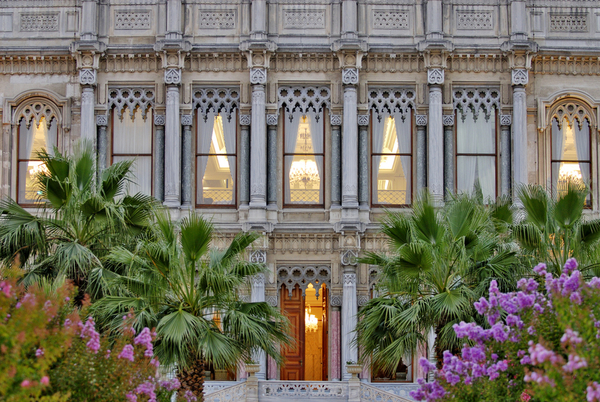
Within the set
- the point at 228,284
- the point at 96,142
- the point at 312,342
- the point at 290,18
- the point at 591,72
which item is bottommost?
the point at 312,342

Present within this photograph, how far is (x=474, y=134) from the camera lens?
2336 centimetres

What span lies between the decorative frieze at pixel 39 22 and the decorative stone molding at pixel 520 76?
12610 mm

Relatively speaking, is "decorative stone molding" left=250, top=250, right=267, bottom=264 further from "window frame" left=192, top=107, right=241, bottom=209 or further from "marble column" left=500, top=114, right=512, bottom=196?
"marble column" left=500, top=114, right=512, bottom=196

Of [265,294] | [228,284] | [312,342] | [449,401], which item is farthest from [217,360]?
[312,342]

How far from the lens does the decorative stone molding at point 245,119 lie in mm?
22891

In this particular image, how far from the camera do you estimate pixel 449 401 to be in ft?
35.6

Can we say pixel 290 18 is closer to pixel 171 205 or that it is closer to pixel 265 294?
pixel 171 205

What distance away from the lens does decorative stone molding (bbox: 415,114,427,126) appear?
23000 mm

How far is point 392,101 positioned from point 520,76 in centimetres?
348

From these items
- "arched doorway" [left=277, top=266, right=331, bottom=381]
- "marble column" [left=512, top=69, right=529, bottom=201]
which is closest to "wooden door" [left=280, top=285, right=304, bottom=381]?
"arched doorway" [left=277, top=266, right=331, bottom=381]

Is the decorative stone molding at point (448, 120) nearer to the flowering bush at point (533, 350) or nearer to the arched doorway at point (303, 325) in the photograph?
the arched doorway at point (303, 325)

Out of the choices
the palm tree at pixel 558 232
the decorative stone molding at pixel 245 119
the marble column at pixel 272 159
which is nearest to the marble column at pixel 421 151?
the marble column at pixel 272 159

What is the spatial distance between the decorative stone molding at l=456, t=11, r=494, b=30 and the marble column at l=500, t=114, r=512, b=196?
8.46 feet

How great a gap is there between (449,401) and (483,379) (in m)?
0.57
